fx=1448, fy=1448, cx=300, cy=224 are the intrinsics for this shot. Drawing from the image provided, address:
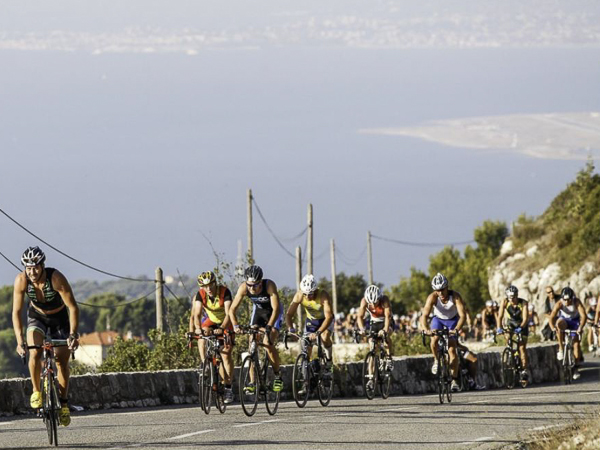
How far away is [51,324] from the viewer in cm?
1369

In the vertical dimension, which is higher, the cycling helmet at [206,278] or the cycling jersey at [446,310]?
the cycling helmet at [206,278]

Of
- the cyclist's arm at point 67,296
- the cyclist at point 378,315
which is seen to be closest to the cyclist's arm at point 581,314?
the cyclist at point 378,315

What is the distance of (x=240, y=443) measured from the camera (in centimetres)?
1326

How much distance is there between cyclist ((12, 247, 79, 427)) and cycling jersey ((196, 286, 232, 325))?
434 centimetres

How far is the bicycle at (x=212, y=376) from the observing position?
56.7 ft

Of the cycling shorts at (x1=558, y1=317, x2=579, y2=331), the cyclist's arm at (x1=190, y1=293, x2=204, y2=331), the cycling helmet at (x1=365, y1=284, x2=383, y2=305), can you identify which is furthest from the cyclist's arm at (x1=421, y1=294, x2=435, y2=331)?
the cycling shorts at (x1=558, y1=317, x2=579, y2=331)

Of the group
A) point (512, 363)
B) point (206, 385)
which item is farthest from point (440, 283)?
point (512, 363)

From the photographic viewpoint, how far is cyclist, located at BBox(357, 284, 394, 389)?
21.4 m

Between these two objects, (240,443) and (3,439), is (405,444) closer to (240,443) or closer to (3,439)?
(240,443)

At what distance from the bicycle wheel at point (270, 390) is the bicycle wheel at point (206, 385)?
2.10 ft

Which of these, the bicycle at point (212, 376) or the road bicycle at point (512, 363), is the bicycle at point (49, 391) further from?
the road bicycle at point (512, 363)

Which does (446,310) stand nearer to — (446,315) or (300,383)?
(446,315)

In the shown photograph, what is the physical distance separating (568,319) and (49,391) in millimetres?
16522

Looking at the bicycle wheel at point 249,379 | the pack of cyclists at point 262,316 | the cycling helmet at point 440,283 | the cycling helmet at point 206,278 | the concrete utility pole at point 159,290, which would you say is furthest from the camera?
the concrete utility pole at point 159,290
